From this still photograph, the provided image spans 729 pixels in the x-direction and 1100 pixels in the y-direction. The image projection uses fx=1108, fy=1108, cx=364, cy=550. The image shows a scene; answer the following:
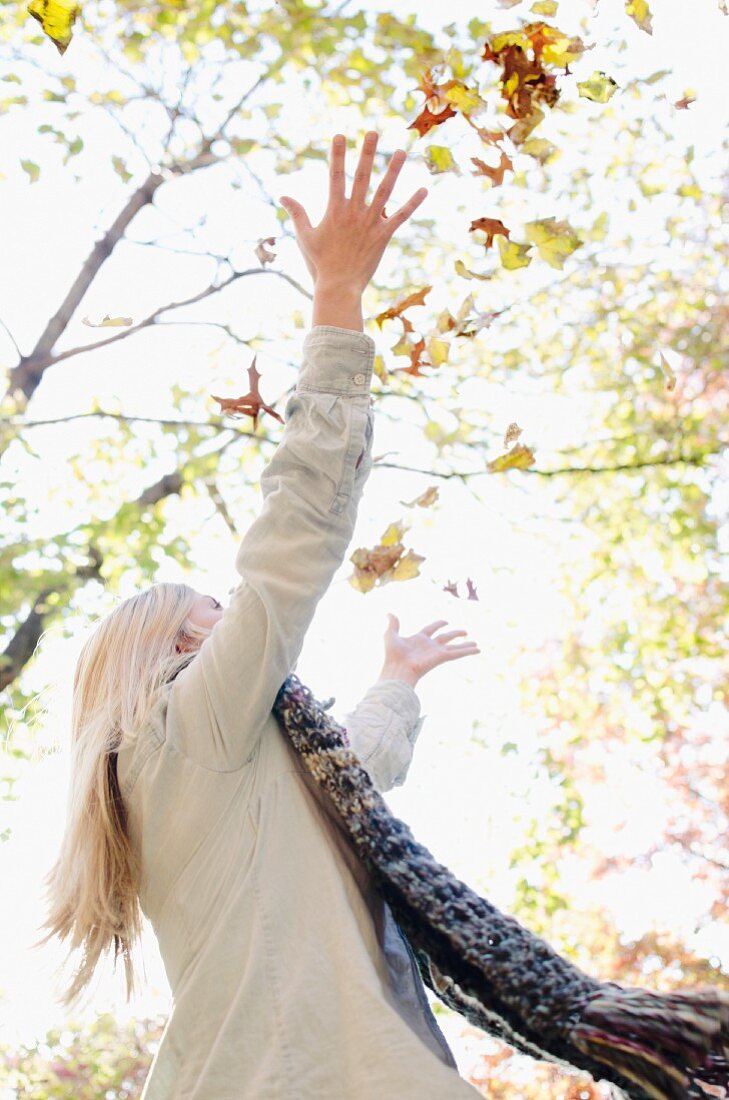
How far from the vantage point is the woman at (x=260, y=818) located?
1411 mm

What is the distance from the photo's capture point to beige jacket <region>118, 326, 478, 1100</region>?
4.57 feet

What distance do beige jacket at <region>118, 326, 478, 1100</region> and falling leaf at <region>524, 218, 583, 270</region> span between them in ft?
3.55

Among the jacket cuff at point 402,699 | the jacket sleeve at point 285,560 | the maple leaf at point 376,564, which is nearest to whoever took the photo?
the jacket sleeve at point 285,560

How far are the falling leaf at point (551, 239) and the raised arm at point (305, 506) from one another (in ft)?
3.06

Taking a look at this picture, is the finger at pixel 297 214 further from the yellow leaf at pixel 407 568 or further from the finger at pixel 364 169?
the yellow leaf at pixel 407 568

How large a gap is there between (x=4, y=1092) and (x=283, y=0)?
498 cm

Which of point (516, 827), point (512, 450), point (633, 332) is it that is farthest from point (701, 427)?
point (512, 450)

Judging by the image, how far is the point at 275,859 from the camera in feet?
5.07

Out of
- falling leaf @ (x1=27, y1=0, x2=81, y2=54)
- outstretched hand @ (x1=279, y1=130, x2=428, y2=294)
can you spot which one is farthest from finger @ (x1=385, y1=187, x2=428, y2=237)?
Result: falling leaf @ (x1=27, y1=0, x2=81, y2=54)

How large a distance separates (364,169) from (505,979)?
48.4 inches

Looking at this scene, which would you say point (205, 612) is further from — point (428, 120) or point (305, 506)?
point (428, 120)

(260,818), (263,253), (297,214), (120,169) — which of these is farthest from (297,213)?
(120,169)

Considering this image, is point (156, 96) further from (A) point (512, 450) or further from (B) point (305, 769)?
(B) point (305, 769)

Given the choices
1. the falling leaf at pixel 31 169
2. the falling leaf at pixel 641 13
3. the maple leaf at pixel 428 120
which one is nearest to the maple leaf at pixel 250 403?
the maple leaf at pixel 428 120
